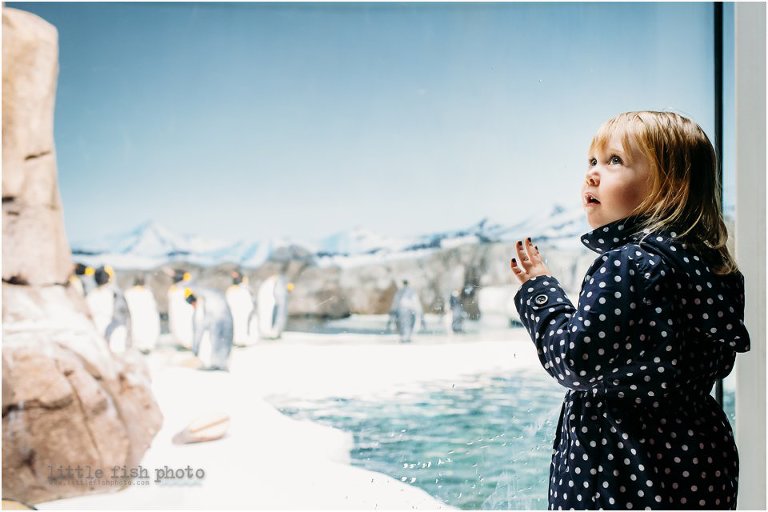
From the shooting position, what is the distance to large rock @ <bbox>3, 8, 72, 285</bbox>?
1.66m

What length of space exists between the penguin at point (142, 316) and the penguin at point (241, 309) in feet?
0.64

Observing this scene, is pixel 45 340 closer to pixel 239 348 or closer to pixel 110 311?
pixel 110 311

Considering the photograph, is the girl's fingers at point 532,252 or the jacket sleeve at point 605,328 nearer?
the jacket sleeve at point 605,328

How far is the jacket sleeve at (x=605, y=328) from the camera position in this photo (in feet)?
2.46

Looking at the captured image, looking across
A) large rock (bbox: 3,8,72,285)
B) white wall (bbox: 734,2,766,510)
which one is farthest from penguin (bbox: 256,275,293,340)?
white wall (bbox: 734,2,766,510)

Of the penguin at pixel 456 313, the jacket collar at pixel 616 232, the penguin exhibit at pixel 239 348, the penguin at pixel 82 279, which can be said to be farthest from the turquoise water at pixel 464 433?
the jacket collar at pixel 616 232

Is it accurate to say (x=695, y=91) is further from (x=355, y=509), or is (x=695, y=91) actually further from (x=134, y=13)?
(x=134, y=13)

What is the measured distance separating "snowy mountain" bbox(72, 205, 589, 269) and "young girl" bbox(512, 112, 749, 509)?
810 millimetres

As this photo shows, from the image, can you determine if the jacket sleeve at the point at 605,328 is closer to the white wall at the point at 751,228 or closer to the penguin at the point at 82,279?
the white wall at the point at 751,228

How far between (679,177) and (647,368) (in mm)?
263

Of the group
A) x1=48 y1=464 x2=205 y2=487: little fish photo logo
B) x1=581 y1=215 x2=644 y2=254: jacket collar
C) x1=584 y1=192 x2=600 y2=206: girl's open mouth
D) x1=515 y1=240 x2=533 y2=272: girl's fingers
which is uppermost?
x1=584 y1=192 x2=600 y2=206: girl's open mouth

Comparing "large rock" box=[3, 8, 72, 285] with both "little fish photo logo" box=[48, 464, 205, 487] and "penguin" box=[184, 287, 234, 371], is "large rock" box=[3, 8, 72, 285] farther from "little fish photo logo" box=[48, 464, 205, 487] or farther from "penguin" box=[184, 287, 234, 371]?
"little fish photo logo" box=[48, 464, 205, 487]

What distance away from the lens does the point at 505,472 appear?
5.28 ft

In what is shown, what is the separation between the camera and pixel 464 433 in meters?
1.63
